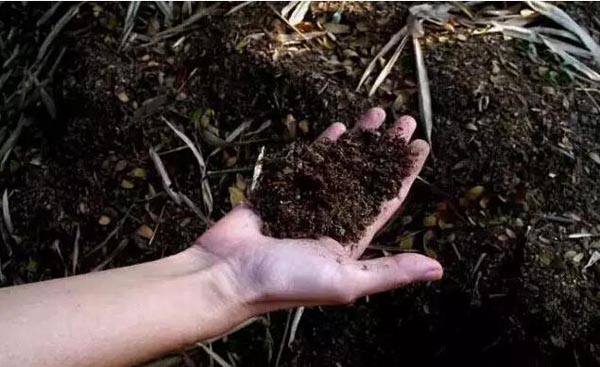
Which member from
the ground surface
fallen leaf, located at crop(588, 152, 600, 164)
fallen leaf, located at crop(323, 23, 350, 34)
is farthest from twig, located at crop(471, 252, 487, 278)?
fallen leaf, located at crop(323, 23, 350, 34)

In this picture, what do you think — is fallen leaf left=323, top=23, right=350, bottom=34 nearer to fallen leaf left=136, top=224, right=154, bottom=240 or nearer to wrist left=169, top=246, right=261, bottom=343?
fallen leaf left=136, top=224, right=154, bottom=240

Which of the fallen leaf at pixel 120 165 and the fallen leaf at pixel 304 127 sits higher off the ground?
the fallen leaf at pixel 304 127

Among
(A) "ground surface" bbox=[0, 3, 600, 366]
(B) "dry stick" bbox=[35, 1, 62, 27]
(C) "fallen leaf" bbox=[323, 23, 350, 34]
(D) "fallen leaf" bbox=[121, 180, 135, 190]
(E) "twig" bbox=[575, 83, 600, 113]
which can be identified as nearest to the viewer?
(A) "ground surface" bbox=[0, 3, 600, 366]

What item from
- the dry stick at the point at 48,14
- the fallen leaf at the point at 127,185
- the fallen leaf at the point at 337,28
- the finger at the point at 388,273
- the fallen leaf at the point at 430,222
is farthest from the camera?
the dry stick at the point at 48,14

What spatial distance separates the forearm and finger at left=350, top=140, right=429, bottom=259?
1.09 ft

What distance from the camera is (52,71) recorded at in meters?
2.71

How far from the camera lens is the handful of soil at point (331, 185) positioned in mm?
1982

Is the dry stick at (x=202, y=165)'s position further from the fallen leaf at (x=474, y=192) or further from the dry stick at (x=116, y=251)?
the fallen leaf at (x=474, y=192)

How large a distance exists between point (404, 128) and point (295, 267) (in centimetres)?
57

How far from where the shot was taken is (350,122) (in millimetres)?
2389

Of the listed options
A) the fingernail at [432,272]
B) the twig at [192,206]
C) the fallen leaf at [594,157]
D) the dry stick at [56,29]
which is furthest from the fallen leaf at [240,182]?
the fallen leaf at [594,157]

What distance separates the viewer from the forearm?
1.70 m

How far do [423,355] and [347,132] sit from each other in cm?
63

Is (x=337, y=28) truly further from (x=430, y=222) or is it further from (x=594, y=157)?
(x=594, y=157)
